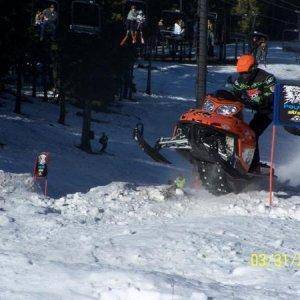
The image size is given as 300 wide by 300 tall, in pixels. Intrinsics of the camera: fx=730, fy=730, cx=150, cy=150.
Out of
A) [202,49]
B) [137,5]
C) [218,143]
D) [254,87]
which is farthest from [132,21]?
[218,143]

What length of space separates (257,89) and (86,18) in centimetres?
1364

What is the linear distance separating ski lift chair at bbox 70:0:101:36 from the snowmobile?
505 inches

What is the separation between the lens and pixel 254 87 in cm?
1045

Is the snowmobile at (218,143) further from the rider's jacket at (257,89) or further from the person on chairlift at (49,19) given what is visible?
the person on chairlift at (49,19)

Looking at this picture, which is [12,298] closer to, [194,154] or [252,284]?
[252,284]

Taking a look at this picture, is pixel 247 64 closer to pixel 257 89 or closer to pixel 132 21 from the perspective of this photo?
pixel 257 89

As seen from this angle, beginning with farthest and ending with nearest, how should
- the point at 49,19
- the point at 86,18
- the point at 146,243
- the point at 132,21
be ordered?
the point at 132,21 → the point at 49,19 → the point at 86,18 → the point at 146,243

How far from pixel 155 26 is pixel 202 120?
3428 cm

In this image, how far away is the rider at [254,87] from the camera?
1039cm

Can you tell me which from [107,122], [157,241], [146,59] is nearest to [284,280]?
[157,241]

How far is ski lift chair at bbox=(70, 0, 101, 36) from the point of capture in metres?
22.7
